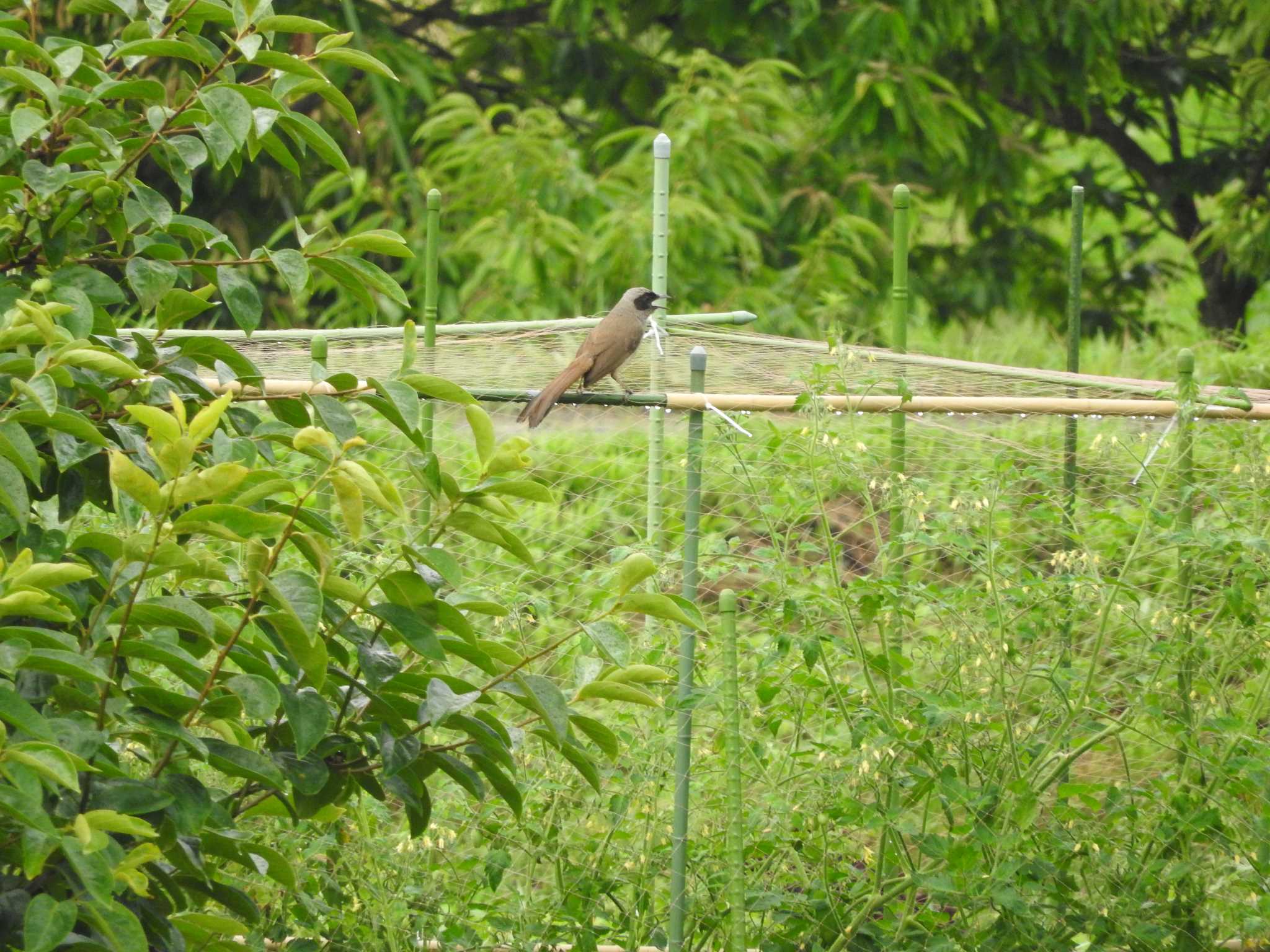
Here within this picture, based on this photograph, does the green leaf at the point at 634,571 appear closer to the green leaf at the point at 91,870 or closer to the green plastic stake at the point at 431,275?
the green leaf at the point at 91,870

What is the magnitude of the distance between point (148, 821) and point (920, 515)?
72.1 inches

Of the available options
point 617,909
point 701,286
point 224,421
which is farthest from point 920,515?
point 701,286

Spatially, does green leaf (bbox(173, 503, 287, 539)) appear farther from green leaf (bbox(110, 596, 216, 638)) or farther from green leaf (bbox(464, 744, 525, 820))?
green leaf (bbox(464, 744, 525, 820))

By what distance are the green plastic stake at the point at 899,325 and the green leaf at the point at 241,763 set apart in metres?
1.78

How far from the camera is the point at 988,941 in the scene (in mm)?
3377

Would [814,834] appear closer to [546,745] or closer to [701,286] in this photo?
[546,745]

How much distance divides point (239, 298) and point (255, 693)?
766mm

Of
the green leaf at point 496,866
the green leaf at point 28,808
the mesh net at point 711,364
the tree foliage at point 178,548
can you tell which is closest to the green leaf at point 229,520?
A: the tree foliage at point 178,548

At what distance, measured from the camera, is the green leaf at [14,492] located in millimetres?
1963

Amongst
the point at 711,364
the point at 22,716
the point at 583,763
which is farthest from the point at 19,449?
the point at 711,364

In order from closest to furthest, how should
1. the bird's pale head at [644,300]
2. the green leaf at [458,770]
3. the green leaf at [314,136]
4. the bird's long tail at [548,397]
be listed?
the green leaf at [458,770]
the green leaf at [314,136]
the bird's long tail at [548,397]
the bird's pale head at [644,300]

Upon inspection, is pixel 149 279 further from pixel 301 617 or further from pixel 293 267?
pixel 301 617

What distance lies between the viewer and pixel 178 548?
2037mm

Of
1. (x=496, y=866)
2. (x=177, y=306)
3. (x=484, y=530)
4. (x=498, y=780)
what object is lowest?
(x=496, y=866)
